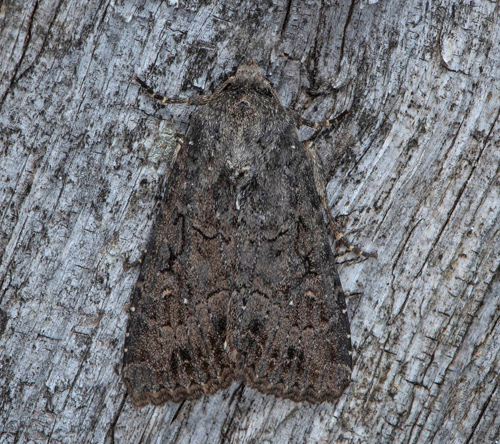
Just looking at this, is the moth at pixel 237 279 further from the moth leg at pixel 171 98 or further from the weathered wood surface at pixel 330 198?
the weathered wood surface at pixel 330 198

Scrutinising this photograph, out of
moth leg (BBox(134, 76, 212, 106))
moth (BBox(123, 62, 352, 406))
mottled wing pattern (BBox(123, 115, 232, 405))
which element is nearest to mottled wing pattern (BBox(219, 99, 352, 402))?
moth (BBox(123, 62, 352, 406))

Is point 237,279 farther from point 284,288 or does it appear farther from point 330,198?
point 330,198

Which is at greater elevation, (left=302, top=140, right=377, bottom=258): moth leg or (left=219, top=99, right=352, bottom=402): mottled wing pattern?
(left=302, top=140, right=377, bottom=258): moth leg

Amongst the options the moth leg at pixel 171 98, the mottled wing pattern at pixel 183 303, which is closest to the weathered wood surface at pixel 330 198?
the moth leg at pixel 171 98

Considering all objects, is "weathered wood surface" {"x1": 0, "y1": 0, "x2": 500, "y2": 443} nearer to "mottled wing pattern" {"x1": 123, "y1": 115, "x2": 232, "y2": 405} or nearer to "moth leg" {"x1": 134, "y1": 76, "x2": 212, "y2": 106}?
"moth leg" {"x1": 134, "y1": 76, "x2": 212, "y2": 106}

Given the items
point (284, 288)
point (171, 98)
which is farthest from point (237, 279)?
point (171, 98)

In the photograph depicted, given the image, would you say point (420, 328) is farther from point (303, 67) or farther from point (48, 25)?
point (48, 25)

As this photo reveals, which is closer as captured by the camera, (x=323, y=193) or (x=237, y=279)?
(x=237, y=279)
